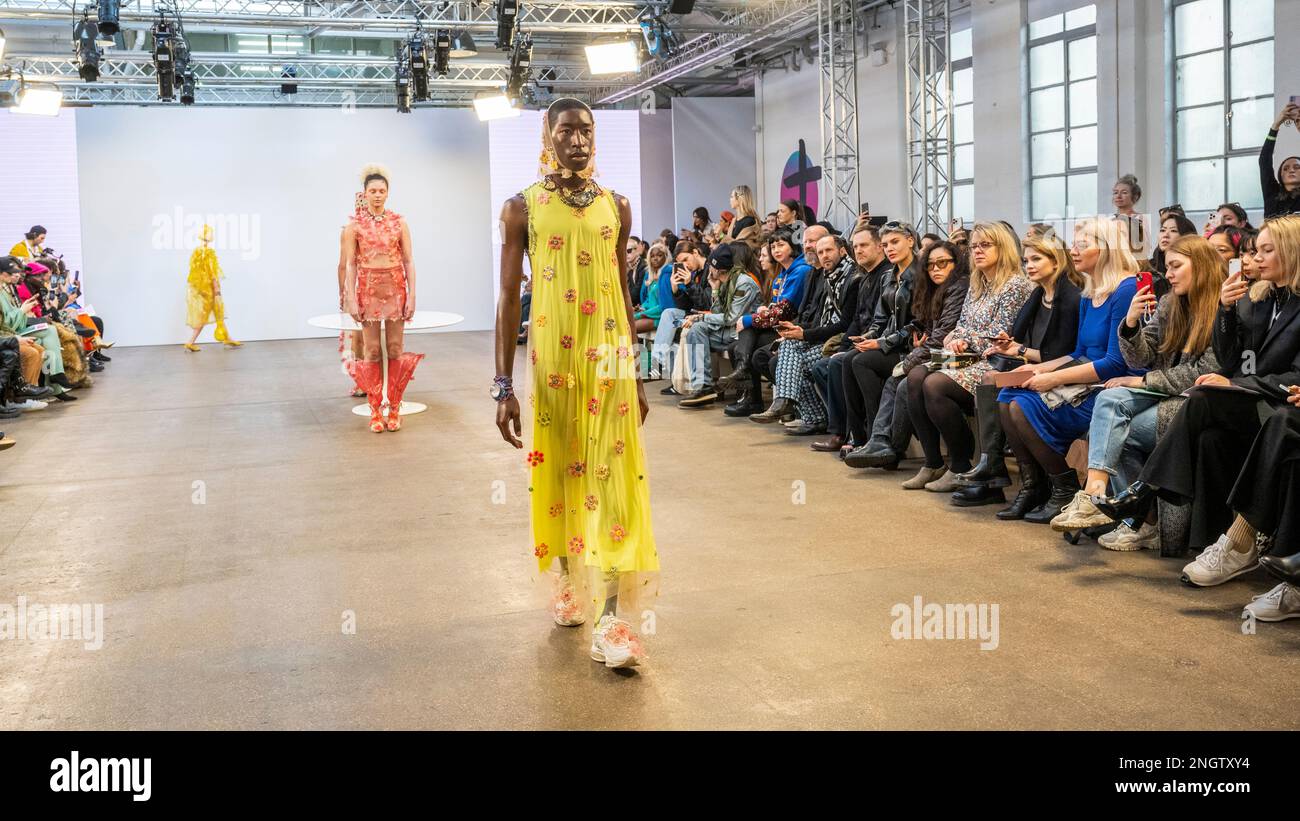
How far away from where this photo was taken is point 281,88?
18.3 metres

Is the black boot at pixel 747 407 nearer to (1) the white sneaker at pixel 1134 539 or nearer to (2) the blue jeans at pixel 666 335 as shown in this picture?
(2) the blue jeans at pixel 666 335

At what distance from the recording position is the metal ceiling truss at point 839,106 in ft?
39.5

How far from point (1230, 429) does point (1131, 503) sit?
354 millimetres

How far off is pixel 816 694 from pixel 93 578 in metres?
2.53

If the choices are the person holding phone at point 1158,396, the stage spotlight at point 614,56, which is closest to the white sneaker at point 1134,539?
the person holding phone at point 1158,396

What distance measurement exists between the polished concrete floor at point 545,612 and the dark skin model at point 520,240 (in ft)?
2.18

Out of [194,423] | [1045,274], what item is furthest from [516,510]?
[194,423]

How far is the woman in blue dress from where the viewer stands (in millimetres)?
4328

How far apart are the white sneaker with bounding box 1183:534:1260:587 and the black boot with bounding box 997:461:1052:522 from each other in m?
0.96

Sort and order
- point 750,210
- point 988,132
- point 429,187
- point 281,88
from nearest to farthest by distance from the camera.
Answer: point 750,210, point 988,132, point 429,187, point 281,88

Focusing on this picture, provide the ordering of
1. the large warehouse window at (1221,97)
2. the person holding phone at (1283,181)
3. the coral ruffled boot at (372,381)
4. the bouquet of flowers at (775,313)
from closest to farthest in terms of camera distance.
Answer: the person holding phone at (1283,181) < the bouquet of flowers at (775,313) < the coral ruffled boot at (372,381) < the large warehouse window at (1221,97)

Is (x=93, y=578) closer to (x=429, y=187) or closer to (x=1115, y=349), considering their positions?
(x=1115, y=349)

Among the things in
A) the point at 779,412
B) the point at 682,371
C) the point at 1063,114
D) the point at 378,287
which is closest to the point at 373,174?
the point at 378,287
